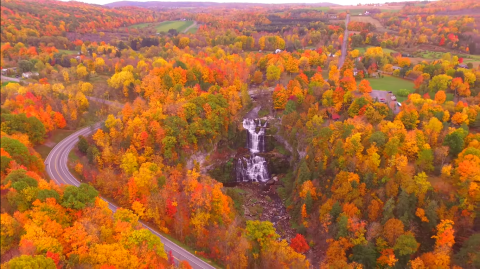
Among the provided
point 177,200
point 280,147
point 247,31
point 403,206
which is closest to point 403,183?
point 403,206

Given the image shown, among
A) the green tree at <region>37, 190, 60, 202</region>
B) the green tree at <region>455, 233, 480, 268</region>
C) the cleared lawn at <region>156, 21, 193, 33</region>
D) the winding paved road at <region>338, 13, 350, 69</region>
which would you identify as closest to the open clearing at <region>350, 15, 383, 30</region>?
the winding paved road at <region>338, 13, 350, 69</region>

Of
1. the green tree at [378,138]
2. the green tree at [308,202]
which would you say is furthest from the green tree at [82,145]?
the green tree at [378,138]

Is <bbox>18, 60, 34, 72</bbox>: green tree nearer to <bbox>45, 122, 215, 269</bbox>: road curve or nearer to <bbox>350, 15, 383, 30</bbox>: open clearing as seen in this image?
<bbox>45, 122, 215, 269</bbox>: road curve

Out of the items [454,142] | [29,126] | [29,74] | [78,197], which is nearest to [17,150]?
[78,197]

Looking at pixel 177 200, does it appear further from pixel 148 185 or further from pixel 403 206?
pixel 403 206

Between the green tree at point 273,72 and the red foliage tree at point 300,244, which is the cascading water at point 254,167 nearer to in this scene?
the green tree at point 273,72

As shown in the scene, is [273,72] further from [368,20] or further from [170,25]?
[170,25]
